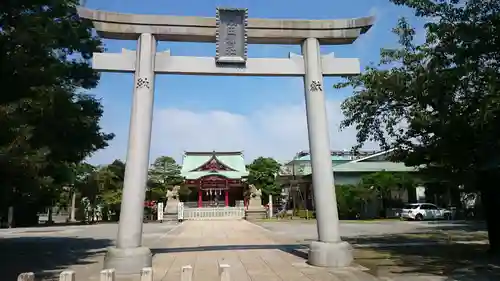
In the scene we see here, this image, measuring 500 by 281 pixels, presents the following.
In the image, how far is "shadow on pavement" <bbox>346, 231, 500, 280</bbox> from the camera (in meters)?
9.95

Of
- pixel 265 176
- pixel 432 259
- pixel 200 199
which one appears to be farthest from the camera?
pixel 200 199

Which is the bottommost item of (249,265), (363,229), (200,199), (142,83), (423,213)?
(249,265)

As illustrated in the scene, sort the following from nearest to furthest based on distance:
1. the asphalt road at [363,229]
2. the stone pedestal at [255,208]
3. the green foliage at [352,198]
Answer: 1. the asphalt road at [363,229]
2. the green foliage at [352,198]
3. the stone pedestal at [255,208]

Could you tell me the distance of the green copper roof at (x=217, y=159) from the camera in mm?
48812

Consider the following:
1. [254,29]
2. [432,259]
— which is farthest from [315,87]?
[432,259]

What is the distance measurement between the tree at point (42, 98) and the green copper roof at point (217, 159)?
102 ft

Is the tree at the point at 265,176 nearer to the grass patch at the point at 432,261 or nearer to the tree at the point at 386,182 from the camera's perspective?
the tree at the point at 386,182

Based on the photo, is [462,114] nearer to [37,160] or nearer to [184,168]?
[37,160]

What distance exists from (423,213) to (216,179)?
22.0m

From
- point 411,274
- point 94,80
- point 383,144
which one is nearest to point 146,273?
point 411,274

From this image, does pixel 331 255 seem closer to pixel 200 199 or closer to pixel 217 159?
pixel 200 199

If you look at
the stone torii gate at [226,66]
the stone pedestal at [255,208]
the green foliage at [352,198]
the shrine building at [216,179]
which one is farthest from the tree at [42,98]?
the shrine building at [216,179]

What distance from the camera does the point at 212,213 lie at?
41.8 metres

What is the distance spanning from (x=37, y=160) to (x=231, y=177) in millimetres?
37319
